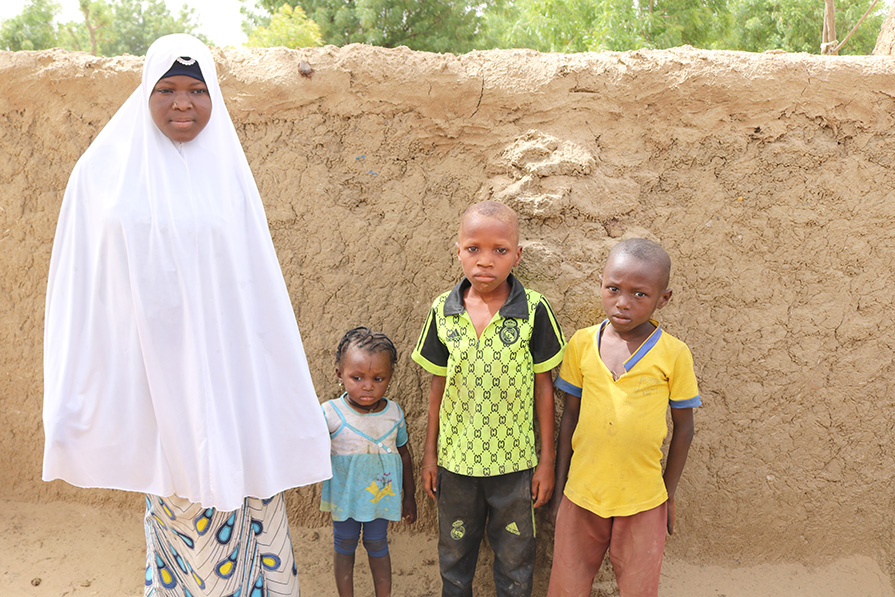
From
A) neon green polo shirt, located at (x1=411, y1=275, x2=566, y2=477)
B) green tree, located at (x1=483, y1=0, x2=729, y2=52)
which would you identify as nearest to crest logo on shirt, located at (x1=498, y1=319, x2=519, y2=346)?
neon green polo shirt, located at (x1=411, y1=275, x2=566, y2=477)

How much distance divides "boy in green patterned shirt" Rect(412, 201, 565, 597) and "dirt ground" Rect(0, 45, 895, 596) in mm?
284

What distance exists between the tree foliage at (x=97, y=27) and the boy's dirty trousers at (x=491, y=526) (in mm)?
15847

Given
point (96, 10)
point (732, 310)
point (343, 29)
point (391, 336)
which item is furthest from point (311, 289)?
point (96, 10)

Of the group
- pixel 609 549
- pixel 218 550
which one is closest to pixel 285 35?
pixel 218 550

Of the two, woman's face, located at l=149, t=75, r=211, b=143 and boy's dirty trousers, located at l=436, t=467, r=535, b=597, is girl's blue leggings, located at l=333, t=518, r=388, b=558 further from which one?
woman's face, located at l=149, t=75, r=211, b=143

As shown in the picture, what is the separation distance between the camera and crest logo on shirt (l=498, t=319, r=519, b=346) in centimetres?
229

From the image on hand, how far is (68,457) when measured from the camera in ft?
6.43

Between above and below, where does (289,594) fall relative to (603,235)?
below

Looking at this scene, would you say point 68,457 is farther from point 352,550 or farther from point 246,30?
point 246,30

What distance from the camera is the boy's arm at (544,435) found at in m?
A: 2.39

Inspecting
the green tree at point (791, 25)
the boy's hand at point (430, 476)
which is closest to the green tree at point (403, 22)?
the green tree at point (791, 25)

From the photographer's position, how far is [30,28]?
1483 centimetres

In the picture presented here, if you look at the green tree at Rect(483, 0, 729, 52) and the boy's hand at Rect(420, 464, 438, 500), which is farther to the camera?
the green tree at Rect(483, 0, 729, 52)

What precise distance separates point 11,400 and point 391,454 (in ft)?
6.25
